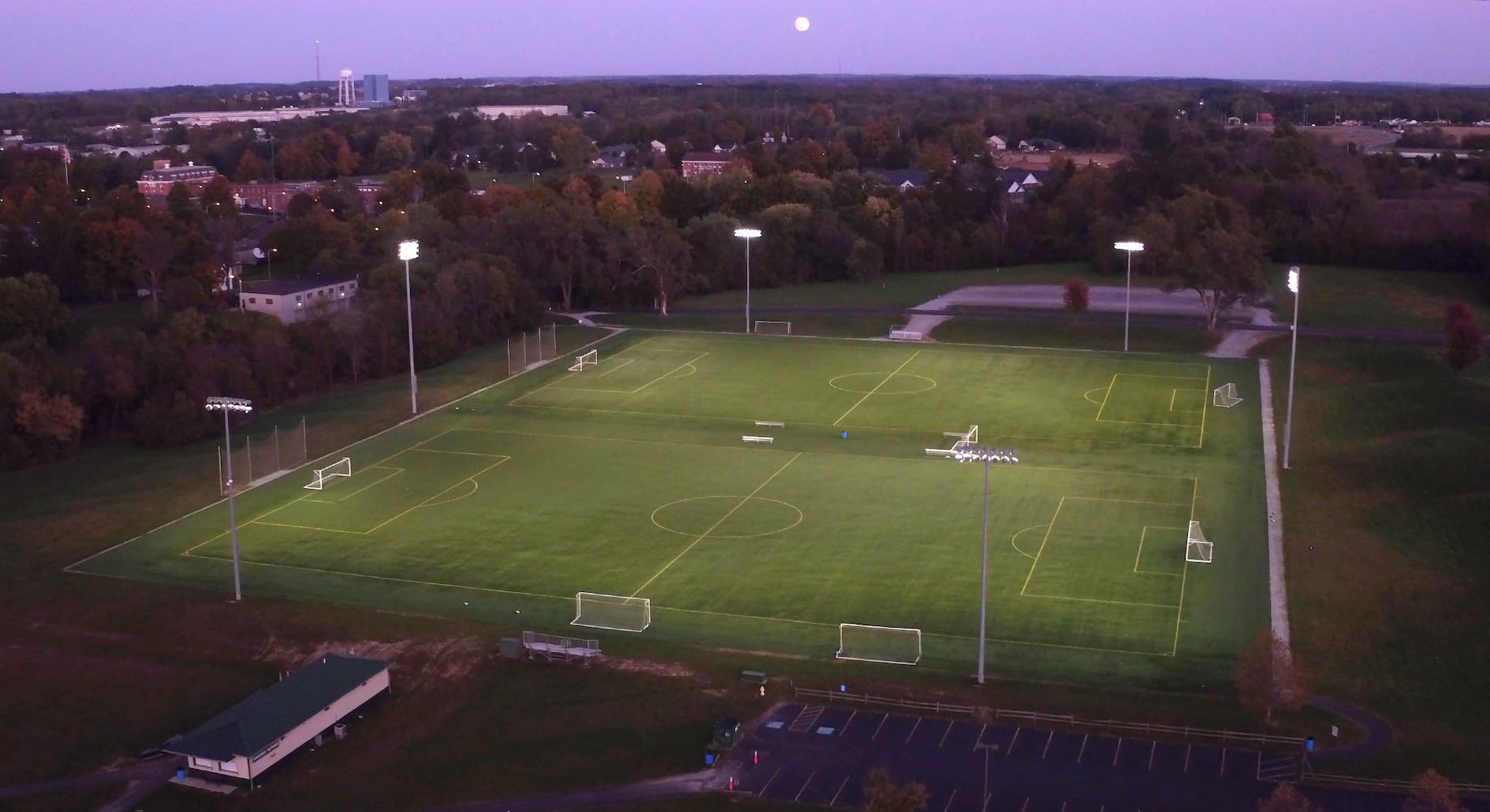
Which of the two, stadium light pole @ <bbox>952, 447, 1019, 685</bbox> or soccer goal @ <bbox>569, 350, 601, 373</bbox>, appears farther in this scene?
soccer goal @ <bbox>569, 350, 601, 373</bbox>

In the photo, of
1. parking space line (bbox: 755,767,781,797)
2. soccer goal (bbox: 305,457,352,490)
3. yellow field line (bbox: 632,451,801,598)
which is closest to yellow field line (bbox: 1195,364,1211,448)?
yellow field line (bbox: 632,451,801,598)

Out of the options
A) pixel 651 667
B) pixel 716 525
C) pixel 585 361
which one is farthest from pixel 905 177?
pixel 651 667

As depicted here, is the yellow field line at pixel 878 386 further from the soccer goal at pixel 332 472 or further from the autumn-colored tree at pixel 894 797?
the autumn-colored tree at pixel 894 797

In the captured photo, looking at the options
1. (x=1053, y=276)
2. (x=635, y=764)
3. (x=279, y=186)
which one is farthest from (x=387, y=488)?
(x=279, y=186)

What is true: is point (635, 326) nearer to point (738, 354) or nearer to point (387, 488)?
point (738, 354)

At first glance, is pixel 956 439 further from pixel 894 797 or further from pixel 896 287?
pixel 896 287

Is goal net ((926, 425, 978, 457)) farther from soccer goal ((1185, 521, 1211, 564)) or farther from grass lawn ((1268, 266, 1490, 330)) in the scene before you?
grass lawn ((1268, 266, 1490, 330))

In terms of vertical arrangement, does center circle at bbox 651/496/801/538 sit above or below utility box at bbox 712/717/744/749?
above
